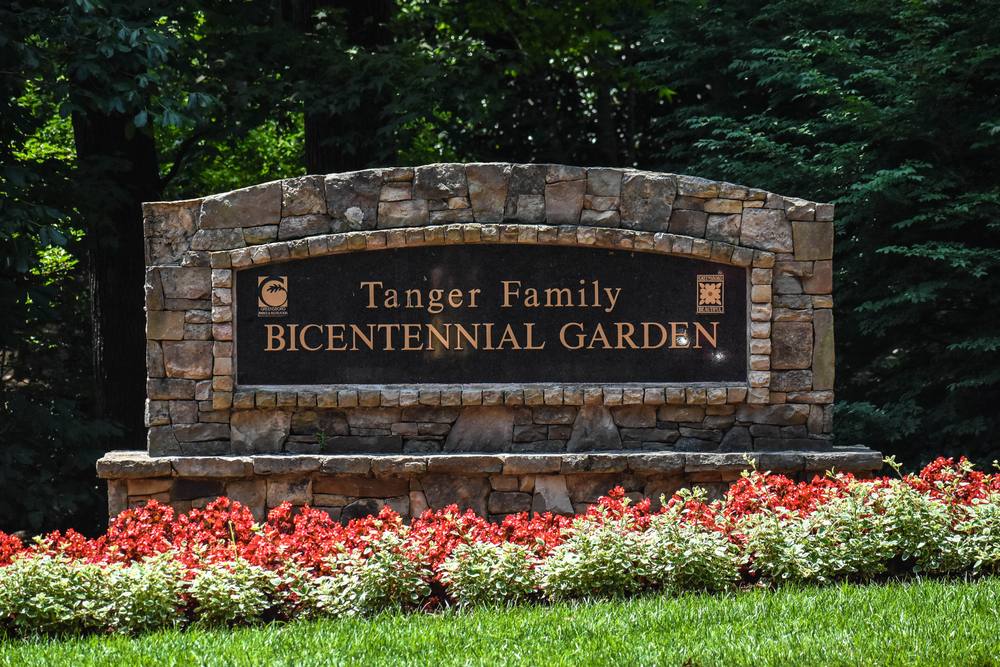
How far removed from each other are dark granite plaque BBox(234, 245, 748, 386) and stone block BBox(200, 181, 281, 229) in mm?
424

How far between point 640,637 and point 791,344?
3.15 metres

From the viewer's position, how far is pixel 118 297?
8648 mm

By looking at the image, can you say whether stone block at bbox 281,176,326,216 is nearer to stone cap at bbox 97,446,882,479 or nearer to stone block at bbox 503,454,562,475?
stone cap at bbox 97,446,882,479

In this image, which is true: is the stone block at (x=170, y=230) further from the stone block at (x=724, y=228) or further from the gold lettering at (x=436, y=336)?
the stone block at (x=724, y=228)

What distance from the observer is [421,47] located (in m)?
9.50

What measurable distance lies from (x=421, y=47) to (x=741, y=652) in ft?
24.7

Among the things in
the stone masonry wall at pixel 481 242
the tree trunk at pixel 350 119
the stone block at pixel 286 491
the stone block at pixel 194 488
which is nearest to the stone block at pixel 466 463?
the stone masonry wall at pixel 481 242

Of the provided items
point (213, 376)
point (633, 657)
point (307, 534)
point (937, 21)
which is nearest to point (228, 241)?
point (213, 376)

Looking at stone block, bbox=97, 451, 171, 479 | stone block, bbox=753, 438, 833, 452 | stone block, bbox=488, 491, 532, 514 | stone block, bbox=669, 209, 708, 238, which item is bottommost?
stone block, bbox=488, 491, 532, 514

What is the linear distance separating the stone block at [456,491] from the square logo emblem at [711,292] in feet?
6.61

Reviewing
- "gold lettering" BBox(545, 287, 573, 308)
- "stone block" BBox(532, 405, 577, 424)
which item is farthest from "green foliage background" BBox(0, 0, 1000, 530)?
"stone block" BBox(532, 405, 577, 424)

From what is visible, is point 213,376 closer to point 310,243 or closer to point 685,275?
point 310,243

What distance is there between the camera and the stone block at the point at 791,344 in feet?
20.9

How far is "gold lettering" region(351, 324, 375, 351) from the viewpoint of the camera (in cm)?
634
